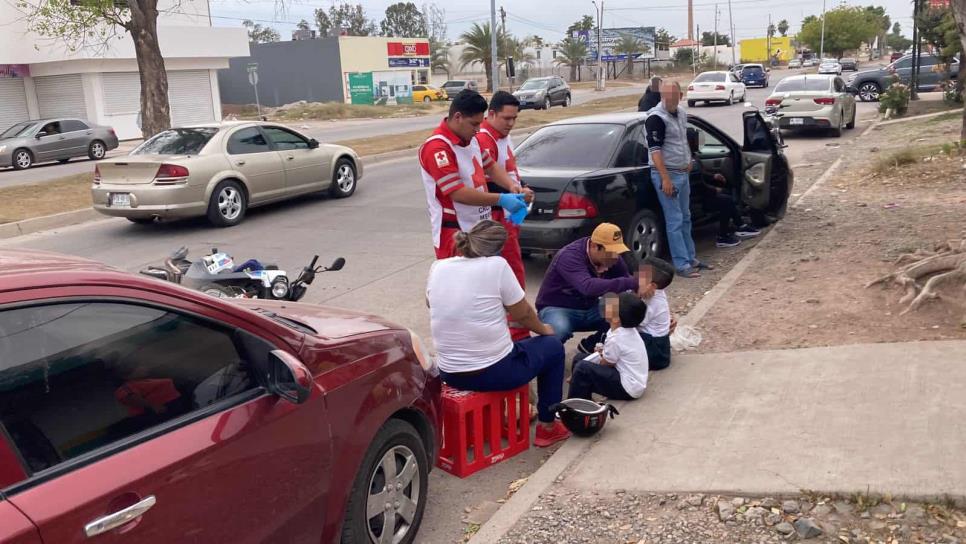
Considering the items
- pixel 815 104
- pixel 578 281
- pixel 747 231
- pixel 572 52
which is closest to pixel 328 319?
pixel 578 281

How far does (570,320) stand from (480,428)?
4.78 ft

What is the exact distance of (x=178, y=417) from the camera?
2777 millimetres

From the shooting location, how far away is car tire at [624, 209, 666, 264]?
7.96 metres

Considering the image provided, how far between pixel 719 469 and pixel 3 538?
3110mm

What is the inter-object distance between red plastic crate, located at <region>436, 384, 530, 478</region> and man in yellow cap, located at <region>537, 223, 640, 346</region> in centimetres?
87

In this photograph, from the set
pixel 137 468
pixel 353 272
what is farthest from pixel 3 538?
pixel 353 272

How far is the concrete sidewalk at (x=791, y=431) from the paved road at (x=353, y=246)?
46 centimetres

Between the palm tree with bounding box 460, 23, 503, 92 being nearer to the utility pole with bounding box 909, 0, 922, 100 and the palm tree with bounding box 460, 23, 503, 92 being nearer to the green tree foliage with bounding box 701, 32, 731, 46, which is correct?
the utility pole with bounding box 909, 0, 922, 100

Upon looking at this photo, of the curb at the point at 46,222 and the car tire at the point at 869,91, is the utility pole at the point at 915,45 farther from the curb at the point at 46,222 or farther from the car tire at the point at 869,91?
the curb at the point at 46,222

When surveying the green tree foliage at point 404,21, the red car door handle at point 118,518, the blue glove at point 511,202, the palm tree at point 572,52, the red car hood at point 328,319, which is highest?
the green tree foliage at point 404,21

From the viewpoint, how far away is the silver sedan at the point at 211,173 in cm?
1142

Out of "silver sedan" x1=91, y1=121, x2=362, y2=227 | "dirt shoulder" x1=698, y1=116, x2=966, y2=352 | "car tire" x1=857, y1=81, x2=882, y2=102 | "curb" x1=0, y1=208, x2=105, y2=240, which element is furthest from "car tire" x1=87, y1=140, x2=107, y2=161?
"car tire" x1=857, y1=81, x2=882, y2=102

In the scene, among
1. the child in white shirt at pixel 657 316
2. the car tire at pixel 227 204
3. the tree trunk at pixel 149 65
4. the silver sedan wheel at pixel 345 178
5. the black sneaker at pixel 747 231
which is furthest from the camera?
the tree trunk at pixel 149 65

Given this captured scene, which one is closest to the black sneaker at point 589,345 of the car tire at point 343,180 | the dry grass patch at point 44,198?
the car tire at point 343,180
